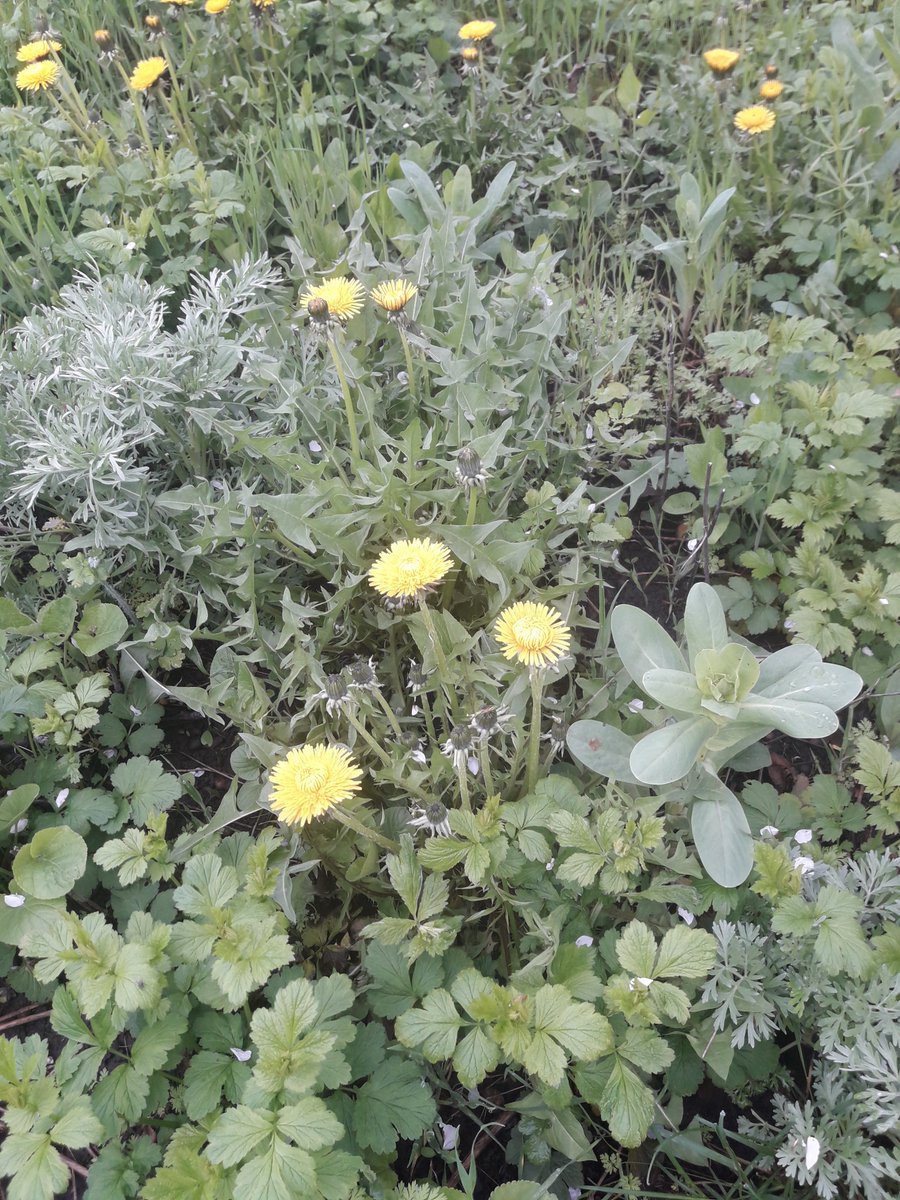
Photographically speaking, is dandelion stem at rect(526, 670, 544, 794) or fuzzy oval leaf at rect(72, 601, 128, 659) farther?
fuzzy oval leaf at rect(72, 601, 128, 659)

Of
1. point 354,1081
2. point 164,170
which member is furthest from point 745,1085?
point 164,170

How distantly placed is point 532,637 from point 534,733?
0.72 feet

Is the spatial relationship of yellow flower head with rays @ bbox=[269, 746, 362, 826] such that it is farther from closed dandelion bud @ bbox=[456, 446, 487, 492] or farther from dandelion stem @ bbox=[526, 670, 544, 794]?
closed dandelion bud @ bbox=[456, 446, 487, 492]

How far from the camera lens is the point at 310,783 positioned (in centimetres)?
124

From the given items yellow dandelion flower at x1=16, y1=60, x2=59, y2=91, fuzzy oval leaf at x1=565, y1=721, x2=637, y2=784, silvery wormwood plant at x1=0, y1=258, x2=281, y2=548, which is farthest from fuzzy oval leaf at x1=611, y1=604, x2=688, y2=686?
yellow dandelion flower at x1=16, y1=60, x2=59, y2=91

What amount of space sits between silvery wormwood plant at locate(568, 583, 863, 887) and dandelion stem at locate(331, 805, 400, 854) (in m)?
0.36

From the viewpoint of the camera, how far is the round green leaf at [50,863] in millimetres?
1444

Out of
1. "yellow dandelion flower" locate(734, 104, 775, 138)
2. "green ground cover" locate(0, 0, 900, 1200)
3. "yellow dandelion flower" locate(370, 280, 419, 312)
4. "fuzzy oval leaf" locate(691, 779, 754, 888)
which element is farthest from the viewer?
"yellow dandelion flower" locate(734, 104, 775, 138)

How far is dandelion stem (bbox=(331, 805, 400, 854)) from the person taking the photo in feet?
4.36

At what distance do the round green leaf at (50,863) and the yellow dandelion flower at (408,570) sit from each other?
0.69 metres

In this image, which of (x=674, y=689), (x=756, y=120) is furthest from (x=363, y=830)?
(x=756, y=120)

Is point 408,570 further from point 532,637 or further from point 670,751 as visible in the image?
point 670,751

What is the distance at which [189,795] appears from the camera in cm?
186

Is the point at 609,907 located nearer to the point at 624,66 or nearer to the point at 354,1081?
the point at 354,1081
